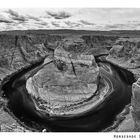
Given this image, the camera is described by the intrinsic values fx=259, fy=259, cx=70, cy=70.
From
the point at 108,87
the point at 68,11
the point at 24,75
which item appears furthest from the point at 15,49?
the point at 108,87

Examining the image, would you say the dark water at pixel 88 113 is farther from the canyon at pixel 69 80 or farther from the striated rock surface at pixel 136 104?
the striated rock surface at pixel 136 104

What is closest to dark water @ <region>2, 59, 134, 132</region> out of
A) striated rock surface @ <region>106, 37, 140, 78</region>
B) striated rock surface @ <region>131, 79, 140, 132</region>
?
striated rock surface @ <region>106, 37, 140, 78</region>

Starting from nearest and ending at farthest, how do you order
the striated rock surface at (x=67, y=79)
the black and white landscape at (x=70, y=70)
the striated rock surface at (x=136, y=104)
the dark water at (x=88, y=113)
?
1. the striated rock surface at (x=136, y=104)
2. the black and white landscape at (x=70, y=70)
3. the dark water at (x=88, y=113)
4. the striated rock surface at (x=67, y=79)

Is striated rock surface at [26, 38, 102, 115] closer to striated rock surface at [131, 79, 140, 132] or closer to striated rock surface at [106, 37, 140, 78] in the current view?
striated rock surface at [106, 37, 140, 78]

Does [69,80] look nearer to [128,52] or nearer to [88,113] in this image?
[88,113]

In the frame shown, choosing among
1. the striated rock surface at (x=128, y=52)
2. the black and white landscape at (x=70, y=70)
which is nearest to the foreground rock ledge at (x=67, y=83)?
the black and white landscape at (x=70, y=70)

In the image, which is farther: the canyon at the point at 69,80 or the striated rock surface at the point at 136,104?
the canyon at the point at 69,80

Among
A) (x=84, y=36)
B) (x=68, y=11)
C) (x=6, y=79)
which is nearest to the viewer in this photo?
(x=68, y=11)

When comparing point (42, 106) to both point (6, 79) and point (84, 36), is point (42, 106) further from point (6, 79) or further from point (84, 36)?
point (84, 36)
